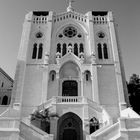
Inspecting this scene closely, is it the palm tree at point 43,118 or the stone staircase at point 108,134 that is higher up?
the palm tree at point 43,118

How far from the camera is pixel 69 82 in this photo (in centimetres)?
2364

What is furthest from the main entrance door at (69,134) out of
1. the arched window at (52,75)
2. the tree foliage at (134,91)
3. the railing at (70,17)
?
the railing at (70,17)

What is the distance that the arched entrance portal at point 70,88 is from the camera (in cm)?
2289

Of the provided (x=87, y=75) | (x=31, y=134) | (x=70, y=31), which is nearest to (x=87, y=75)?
(x=87, y=75)

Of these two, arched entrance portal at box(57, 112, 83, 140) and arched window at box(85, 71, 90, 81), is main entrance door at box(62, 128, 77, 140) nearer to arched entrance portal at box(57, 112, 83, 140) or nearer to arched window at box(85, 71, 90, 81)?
arched entrance portal at box(57, 112, 83, 140)

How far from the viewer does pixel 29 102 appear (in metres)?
21.5

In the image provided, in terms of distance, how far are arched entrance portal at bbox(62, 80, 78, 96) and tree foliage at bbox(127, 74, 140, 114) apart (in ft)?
35.6

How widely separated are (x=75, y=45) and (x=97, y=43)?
3524mm

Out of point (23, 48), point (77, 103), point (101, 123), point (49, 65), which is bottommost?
point (101, 123)

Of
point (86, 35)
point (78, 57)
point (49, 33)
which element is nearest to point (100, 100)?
point (78, 57)

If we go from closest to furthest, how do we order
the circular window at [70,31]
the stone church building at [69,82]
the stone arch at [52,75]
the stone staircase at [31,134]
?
the stone staircase at [31,134]
the stone church building at [69,82]
the stone arch at [52,75]
the circular window at [70,31]

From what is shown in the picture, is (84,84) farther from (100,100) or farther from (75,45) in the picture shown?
(75,45)

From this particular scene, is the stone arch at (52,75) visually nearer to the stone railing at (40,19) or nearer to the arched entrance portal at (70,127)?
the arched entrance portal at (70,127)

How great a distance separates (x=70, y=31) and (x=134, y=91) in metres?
15.0
